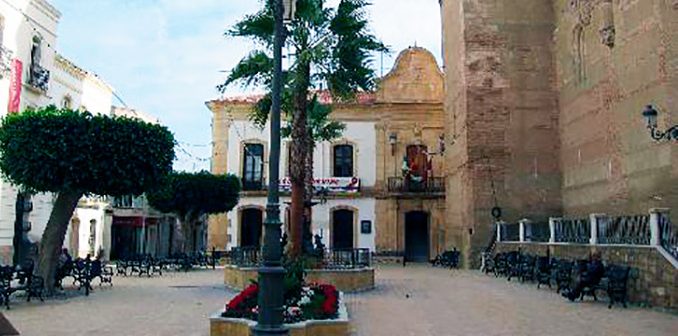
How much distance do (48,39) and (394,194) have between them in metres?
18.1

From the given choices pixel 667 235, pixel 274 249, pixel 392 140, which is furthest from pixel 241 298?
pixel 392 140

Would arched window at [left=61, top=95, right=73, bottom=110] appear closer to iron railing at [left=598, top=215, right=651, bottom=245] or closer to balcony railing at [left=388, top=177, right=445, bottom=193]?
balcony railing at [left=388, top=177, right=445, bottom=193]

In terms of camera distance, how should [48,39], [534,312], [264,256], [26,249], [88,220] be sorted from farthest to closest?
[88,220] < [48,39] < [26,249] < [534,312] < [264,256]

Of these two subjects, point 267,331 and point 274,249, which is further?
point 274,249

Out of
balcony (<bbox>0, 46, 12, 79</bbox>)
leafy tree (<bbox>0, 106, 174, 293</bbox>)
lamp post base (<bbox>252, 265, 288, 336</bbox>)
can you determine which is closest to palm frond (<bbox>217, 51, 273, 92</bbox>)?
leafy tree (<bbox>0, 106, 174, 293</bbox>)

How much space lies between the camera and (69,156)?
14.5 m

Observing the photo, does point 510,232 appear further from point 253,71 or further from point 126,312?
point 126,312

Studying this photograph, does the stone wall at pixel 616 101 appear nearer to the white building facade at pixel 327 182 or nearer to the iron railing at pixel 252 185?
the white building facade at pixel 327 182

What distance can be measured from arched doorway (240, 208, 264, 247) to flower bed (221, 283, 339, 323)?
23691 mm

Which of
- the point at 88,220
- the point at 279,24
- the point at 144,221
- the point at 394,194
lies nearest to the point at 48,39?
the point at 88,220

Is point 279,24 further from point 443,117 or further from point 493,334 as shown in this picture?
point 443,117

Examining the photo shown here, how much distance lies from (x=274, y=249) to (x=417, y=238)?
28812mm

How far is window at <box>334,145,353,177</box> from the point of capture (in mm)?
35062

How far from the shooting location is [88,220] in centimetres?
3138
